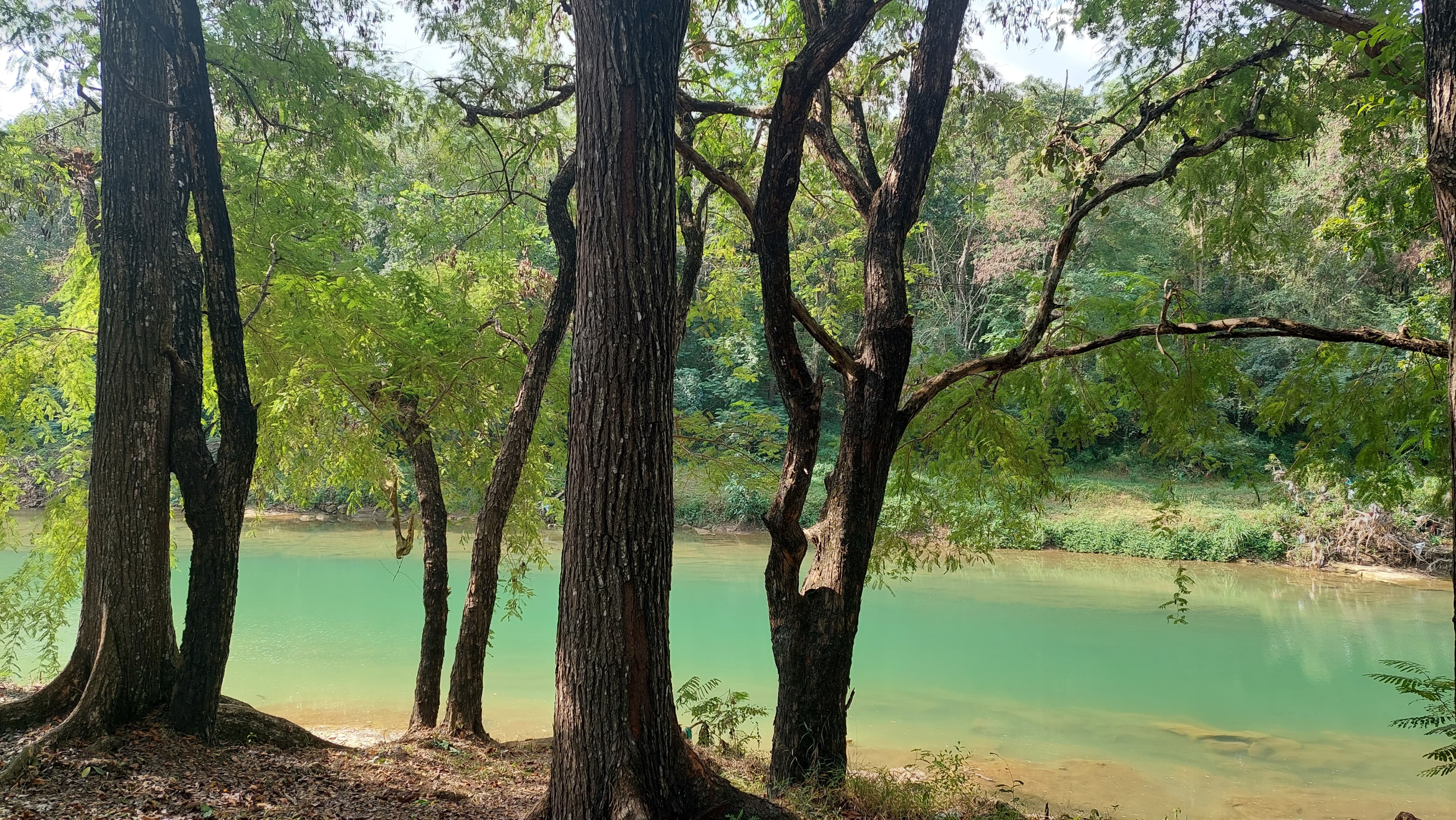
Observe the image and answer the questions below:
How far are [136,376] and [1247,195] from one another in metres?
7.28

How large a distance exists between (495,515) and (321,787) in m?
2.46

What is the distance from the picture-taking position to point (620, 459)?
2.93 metres

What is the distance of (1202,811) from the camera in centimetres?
695

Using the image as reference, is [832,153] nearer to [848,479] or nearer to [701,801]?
[848,479]

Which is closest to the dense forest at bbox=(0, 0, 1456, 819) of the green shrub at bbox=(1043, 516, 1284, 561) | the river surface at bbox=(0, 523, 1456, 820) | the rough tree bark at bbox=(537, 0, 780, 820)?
the rough tree bark at bbox=(537, 0, 780, 820)

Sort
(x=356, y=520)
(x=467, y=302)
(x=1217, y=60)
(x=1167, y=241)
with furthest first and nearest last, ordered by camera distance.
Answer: (x=1167, y=241)
(x=356, y=520)
(x=467, y=302)
(x=1217, y=60)

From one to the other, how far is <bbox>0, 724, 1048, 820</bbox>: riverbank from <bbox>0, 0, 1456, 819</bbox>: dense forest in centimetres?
16

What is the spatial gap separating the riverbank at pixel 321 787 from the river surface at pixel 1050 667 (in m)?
2.46

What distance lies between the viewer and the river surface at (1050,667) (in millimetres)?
7969

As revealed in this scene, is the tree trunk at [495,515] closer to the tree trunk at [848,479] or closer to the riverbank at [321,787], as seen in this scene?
the riverbank at [321,787]

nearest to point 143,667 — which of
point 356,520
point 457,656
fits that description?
point 457,656

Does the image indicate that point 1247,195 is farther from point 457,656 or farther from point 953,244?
point 953,244

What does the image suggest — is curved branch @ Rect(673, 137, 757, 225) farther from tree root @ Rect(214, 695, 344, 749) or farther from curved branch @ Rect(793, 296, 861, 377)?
tree root @ Rect(214, 695, 344, 749)

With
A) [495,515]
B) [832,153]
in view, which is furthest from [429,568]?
[832,153]
